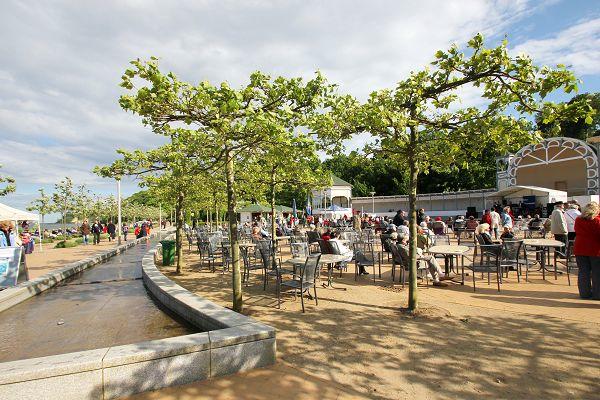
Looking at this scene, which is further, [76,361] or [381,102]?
[381,102]

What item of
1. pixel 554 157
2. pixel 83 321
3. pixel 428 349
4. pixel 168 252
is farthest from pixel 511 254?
pixel 554 157

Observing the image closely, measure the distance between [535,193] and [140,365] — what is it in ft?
81.2

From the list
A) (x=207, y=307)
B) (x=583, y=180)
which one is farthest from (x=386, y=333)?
(x=583, y=180)

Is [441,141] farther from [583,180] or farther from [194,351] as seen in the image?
[583,180]

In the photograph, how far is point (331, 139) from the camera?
19.6 feet

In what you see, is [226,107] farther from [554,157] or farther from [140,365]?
[554,157]

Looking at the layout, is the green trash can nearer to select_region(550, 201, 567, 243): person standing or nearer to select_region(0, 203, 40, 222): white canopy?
select_region(0, 203, 40, 222): white canopy

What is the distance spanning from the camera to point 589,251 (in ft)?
19.1

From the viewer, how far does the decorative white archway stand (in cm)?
2536

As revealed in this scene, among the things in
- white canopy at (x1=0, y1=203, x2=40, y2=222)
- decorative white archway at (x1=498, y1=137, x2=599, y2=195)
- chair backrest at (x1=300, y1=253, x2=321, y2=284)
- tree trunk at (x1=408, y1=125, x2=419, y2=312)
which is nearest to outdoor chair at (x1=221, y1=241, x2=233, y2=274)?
chair backrest at (x1=300, y1=253, x2=321, y2=284)

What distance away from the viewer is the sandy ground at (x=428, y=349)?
10.6 ft

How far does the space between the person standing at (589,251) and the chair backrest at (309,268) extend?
4466 millimetres

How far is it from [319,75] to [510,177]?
30326 millimetres

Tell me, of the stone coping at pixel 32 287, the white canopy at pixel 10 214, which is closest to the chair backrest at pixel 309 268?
the stone coping at pixel 32 287
